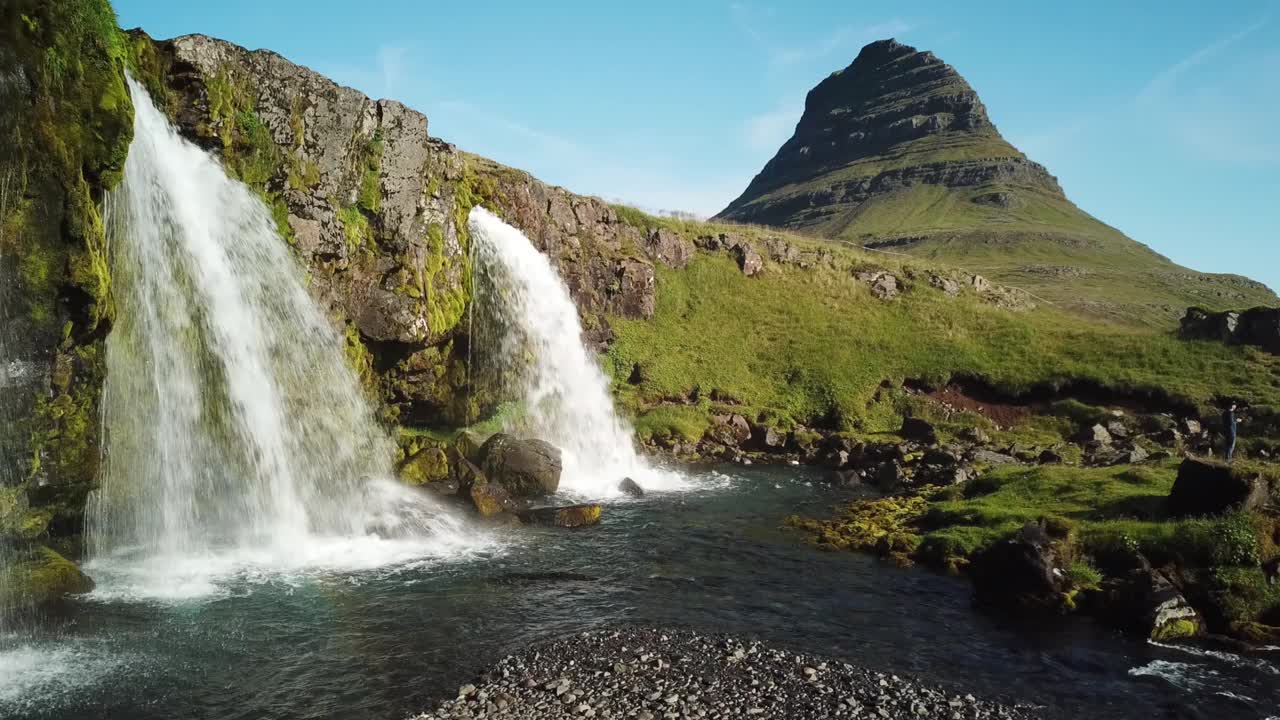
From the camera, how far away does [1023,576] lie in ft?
61.5

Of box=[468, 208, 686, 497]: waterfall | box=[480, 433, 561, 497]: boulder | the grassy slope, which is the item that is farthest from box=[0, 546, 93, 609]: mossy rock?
the grassy slope

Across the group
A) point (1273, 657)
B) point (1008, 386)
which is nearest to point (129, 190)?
point (1273, 657)

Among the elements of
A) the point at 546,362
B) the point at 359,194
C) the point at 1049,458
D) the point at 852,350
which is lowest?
the point at 1049,458

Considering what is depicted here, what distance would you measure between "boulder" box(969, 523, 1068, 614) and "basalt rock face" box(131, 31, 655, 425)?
25.9 meters

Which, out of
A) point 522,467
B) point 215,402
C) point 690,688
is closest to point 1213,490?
point 690,688

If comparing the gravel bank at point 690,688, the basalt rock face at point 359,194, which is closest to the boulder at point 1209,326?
the basalt rock face at point 359,194

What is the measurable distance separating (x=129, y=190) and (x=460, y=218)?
19.8 meters

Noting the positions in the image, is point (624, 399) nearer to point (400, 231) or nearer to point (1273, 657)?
point (400, 231)

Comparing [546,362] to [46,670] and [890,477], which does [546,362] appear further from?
[46,670]

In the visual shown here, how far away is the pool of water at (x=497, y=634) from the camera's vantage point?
1314 centimetres

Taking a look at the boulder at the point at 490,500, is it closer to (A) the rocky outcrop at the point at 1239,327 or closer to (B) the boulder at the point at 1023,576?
(B) the boulder at the point at 1023,576

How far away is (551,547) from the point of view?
22.9 m

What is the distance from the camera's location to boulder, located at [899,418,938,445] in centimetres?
4158

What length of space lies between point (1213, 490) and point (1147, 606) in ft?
18.6
